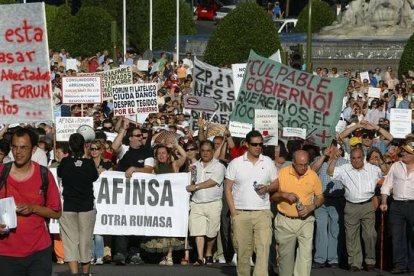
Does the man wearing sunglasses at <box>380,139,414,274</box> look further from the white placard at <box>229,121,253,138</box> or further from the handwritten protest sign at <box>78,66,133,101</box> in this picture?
the handwritten protest sign at <box>78,66,133,101</box>

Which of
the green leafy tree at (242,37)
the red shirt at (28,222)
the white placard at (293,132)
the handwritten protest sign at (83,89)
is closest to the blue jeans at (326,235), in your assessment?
the white placard at (293,132)

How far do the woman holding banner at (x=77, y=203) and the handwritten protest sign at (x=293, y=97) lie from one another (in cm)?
368

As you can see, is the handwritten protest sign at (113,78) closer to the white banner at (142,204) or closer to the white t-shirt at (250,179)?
the white banner at (142,204)

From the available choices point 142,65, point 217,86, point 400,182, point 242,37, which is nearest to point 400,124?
point 217,86

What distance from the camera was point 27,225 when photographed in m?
10.1

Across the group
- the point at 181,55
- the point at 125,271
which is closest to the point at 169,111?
the point at 125,271

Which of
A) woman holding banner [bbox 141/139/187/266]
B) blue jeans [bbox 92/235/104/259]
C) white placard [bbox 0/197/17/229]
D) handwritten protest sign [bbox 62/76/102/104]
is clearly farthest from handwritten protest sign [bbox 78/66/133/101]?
white placard [bbox 0/197/17/229]

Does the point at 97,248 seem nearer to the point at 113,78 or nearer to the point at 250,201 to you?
the point at 250,201

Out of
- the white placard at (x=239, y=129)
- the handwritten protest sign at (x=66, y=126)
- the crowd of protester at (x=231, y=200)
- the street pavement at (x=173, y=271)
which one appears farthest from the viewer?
the handwritten protest sign at (x=66, y=126)

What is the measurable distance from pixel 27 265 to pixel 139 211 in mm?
6385

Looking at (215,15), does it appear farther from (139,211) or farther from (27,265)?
(27,265)

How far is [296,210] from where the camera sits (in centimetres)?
1344

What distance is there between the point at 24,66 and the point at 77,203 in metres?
2.43

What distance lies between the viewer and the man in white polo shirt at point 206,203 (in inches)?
621
